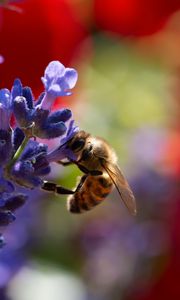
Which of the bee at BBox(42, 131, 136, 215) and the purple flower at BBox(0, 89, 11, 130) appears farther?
the bee at BBox(42, 131, 136, 215)

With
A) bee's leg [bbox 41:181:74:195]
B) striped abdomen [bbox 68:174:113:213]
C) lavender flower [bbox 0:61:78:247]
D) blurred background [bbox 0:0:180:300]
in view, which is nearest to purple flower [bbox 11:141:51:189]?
lavender flower [bbox 0:61:78:247]

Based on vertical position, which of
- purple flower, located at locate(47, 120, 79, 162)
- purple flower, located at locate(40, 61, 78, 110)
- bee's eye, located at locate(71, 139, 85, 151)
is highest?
purple flower, located at locate(40, 61, 78, 110)

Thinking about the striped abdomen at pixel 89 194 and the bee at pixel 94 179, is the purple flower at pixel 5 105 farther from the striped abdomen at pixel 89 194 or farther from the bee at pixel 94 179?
the striped abdomen at pixel 89 194

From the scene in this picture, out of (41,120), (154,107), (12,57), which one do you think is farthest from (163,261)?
(41,120)

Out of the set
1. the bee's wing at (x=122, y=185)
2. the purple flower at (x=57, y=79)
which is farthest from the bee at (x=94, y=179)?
the purple flower at (x=57, y=79)

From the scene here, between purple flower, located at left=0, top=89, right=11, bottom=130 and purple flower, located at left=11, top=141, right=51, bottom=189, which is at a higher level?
purple flower, located at left=0, top=89, right=11, bottom=130

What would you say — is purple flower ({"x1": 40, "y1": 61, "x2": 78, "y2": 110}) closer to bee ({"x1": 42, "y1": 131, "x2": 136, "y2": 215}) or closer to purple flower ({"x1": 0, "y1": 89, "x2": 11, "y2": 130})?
purple flower ({"x1": 0, "y1": 89, "x2": 11, "y2": 130})

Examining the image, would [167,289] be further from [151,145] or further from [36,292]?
[151,145]
